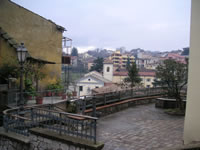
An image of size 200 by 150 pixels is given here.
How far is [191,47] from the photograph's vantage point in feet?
18.0

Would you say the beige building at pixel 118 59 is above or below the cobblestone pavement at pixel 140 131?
above

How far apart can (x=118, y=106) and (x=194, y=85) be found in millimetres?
6778

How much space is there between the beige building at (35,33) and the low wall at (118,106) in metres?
6.68

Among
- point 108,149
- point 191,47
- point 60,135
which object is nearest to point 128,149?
point 108,149

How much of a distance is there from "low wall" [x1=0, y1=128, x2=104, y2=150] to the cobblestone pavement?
1.35 metres

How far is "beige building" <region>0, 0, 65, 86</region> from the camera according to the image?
14008 millimetres

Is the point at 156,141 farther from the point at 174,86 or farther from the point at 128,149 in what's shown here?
the point at 174,86

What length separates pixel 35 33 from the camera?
1566 centimetres

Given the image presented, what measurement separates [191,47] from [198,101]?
149cm

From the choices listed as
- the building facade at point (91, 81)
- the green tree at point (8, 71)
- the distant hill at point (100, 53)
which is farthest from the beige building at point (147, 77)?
the distant hill at point (100, 53)

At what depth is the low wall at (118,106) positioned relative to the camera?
1012 centimetres

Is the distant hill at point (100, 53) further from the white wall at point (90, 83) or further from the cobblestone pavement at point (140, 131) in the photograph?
the cobblestone pavement at point (140, 131)

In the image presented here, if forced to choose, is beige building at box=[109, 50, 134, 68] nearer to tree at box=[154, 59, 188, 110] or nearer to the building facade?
the building facade

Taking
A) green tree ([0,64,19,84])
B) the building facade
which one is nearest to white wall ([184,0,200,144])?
green tree ([0,64,19,84])
